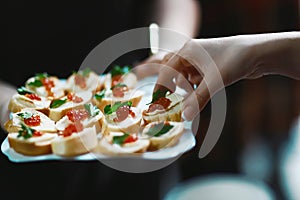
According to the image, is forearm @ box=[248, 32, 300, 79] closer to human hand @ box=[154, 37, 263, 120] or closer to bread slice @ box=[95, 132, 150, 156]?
human hand @ box=[154, 37, 263, 120]

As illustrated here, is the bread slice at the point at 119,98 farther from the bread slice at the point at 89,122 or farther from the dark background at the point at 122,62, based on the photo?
the dark background at the point at 122,62

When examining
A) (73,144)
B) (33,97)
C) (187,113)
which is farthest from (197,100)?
(33,97)

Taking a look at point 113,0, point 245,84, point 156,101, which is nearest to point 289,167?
point 245,84

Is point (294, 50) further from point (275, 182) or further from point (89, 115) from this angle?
point (275, 182)

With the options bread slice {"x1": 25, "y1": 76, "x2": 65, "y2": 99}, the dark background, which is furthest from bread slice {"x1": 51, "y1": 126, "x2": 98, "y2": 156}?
the dark background

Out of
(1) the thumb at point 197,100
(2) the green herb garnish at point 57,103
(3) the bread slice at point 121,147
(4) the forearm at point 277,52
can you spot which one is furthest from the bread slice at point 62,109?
(4) the forearm at point 277,52
